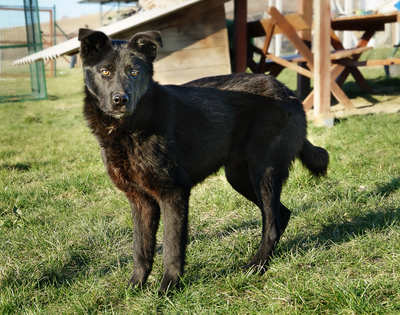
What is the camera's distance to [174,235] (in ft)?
7.50

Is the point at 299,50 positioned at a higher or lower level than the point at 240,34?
lower

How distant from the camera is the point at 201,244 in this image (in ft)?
9.10

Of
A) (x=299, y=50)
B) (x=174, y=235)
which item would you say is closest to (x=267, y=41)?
(x=299, y=50)

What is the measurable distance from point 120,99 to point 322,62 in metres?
4.66

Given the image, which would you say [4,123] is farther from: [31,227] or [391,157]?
[391,157]

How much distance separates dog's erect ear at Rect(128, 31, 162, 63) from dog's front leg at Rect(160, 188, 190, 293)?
0.90 meters

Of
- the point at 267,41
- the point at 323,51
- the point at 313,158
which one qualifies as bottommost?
the point at 313,158

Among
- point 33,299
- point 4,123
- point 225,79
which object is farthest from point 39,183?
point 4,123

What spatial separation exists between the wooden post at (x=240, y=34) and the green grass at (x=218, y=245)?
266 cm

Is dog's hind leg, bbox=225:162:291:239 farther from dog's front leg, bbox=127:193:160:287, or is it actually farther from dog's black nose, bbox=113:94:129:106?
dog's black nose, bbox=113:94:129:106

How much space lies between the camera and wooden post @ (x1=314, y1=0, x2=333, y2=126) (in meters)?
5.85

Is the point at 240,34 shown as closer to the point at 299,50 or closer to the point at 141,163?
the point at 299,50

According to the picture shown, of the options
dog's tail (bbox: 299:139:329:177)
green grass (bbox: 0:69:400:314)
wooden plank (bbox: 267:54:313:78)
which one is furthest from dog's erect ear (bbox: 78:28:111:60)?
wooden plank (bbox: 267:54:313:78)

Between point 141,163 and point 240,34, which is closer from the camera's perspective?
point 141,163
